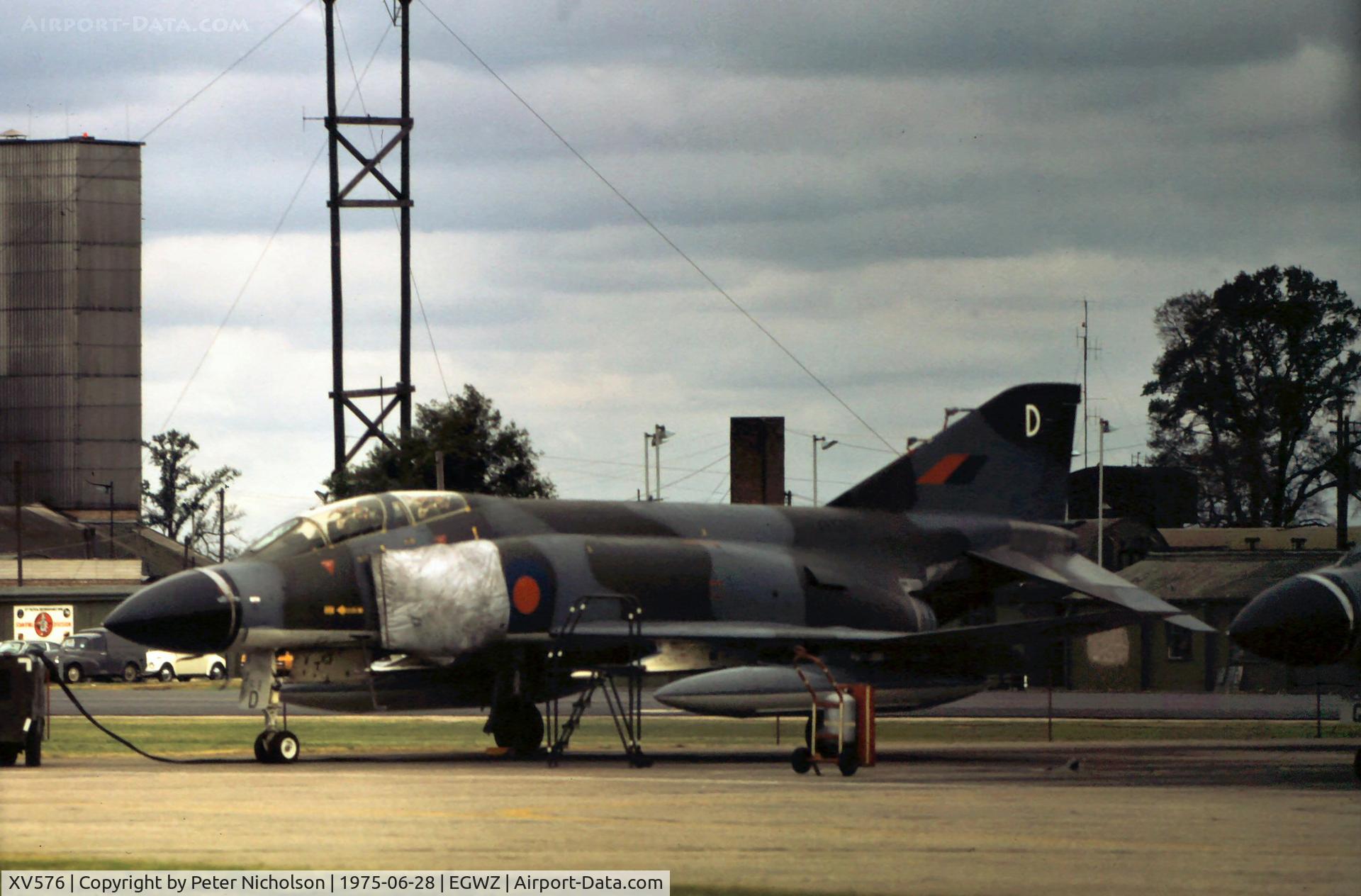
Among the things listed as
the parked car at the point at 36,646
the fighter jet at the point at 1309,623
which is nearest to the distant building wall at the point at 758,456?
the parked car at the point at 36,646

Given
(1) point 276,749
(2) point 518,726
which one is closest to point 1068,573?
(2) point 518,726

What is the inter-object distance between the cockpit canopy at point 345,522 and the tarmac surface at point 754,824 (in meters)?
3.21

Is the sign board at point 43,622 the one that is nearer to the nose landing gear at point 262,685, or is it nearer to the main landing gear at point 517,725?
the main landing gear at point 517,725

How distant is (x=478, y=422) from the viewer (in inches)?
1706

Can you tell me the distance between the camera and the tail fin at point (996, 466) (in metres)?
27.2

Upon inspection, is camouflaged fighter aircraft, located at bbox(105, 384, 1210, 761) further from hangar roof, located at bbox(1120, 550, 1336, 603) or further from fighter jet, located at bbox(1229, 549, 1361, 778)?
hangar roof, located at bbox(1120, 550, 1336, 603)

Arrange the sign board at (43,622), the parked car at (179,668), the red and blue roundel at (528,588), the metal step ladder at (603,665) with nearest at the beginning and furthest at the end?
the metal step ladder at (603,665)
the red and blue roundel at (528,588)
the parked car at (179,668)
the sign board at (43,622)

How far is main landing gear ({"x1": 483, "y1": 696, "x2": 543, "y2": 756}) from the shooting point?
23531 millimetres

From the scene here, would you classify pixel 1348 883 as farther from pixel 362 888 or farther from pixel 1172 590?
pixel 1172 590

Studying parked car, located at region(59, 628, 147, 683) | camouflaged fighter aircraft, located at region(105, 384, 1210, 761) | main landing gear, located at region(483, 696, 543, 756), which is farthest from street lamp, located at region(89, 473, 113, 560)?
main landing gear, located at region(483, 696, 543, 756)

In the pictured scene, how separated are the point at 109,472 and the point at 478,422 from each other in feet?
157

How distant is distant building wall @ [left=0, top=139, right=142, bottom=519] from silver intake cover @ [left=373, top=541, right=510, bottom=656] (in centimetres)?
6269

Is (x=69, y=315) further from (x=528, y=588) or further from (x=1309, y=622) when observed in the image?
(x=1309, y=622)

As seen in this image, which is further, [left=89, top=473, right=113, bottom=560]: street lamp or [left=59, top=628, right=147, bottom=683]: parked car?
[left=89, top=473, right=113, bottom=560]: street lamp
